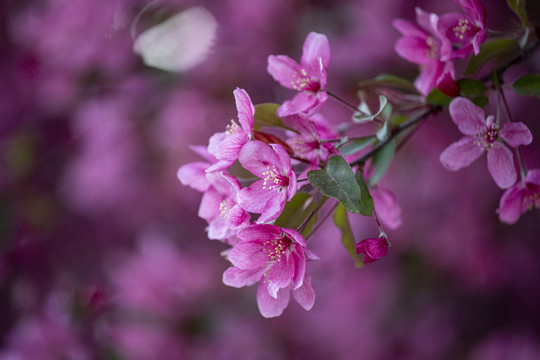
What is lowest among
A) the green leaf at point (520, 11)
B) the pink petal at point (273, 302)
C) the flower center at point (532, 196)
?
the pink petal at point (273, 302)

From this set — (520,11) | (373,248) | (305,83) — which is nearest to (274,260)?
(373,248)

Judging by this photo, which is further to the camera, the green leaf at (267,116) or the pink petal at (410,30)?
the pink petal at (410,30)

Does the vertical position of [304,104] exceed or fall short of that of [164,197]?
it exceeds it

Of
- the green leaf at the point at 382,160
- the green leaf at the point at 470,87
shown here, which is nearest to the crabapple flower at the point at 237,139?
the green leaf at the point at 382,160

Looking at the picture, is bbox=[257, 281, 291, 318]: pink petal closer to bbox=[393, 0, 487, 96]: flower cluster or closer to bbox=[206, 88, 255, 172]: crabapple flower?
bbox=[206, 88, 255, 172]: crabapple flower

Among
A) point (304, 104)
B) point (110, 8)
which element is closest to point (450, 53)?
point (304, 104)

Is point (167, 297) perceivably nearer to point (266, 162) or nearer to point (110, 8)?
point (110, 8)

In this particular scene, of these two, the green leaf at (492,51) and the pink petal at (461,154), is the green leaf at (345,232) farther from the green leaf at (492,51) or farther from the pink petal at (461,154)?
the green leaf at (492,51)

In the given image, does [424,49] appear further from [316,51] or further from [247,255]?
[247,255]
